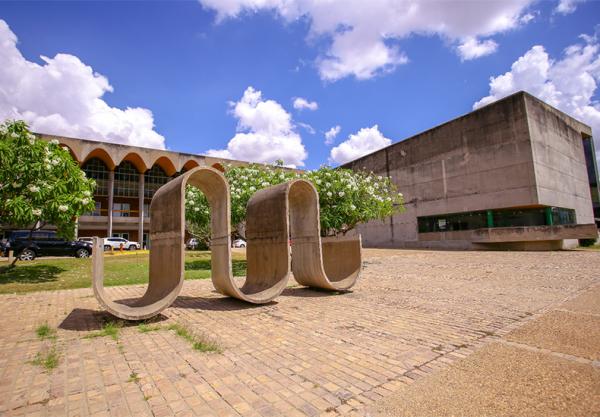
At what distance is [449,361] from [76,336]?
5.34 m

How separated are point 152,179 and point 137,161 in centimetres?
410

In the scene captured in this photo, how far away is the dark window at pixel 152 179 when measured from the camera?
46.8 meters

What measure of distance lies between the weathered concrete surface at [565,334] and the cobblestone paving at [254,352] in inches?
12.4

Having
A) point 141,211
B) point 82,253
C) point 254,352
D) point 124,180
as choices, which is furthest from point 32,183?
point 124,180

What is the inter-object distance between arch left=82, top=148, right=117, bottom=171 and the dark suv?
17.5 meters

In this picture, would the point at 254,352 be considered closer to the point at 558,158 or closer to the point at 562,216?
the point at 562,216

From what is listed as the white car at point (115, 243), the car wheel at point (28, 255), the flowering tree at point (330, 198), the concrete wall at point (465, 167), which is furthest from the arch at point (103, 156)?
the concrete wall at point (465, 167)

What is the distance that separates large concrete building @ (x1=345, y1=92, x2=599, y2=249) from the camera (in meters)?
25.9

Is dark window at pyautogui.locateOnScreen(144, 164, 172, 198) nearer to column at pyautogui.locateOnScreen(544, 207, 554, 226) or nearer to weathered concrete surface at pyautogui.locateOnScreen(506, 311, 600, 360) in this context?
column at pyautogui.locateOnScreen(544, 207, 554, 226)

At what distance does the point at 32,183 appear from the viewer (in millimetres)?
11711

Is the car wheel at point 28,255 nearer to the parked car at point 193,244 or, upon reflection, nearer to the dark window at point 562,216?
the parked car at point 193,244

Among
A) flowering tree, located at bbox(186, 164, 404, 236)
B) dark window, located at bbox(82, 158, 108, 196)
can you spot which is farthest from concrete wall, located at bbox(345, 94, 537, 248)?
dark window, located at bbox(82, 158, 108, 196)

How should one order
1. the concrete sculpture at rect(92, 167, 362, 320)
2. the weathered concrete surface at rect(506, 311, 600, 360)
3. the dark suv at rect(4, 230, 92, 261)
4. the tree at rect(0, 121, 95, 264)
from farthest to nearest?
the dark suv at rect(4, 230, 92, 261)
the tree at rect(0, 121, 95, 264)
the concrete sculpture at rect(92, 167, 362, 320)
the weathered concrete surface at rect(506, 311, 600, 360)

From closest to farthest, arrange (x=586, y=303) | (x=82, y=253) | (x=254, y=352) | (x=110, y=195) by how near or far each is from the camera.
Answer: (x=254, y=352), (x=586, y=303), (x=82, y=253), (x=110, y=195)
